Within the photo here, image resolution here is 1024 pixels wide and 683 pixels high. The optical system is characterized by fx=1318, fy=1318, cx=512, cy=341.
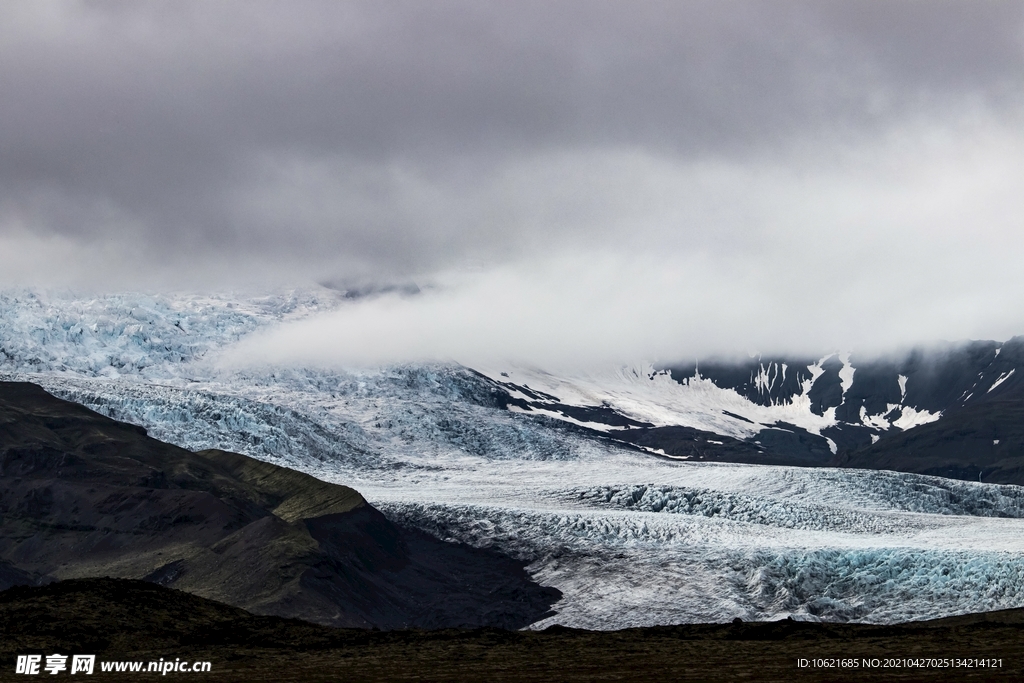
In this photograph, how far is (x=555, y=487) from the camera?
105750 millimetres

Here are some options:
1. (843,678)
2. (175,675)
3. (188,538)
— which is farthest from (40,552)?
(843,678)

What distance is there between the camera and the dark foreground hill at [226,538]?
7338 centimetres

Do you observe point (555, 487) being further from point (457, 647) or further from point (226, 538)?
point (457, 647)

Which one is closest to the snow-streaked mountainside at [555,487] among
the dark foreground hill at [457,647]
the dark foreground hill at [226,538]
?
the dark foreground hill at [226,538]

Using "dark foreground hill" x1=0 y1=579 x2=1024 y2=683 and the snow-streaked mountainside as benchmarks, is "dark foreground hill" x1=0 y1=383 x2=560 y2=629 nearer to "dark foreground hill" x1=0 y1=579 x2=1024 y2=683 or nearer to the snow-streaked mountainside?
the snow-streaked mountainside

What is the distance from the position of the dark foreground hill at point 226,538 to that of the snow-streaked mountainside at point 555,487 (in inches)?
153

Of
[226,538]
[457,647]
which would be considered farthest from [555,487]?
[457,647]

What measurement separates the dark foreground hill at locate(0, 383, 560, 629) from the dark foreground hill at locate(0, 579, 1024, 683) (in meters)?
22.1

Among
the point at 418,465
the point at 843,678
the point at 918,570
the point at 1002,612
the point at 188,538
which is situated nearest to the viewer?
the point at 843,678

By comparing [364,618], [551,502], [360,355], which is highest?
[360,355]

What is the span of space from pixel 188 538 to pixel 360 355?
94318mm

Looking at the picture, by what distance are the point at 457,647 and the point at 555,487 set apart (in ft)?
207

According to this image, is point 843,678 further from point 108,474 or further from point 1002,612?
point 108,474

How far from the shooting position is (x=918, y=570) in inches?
2736
